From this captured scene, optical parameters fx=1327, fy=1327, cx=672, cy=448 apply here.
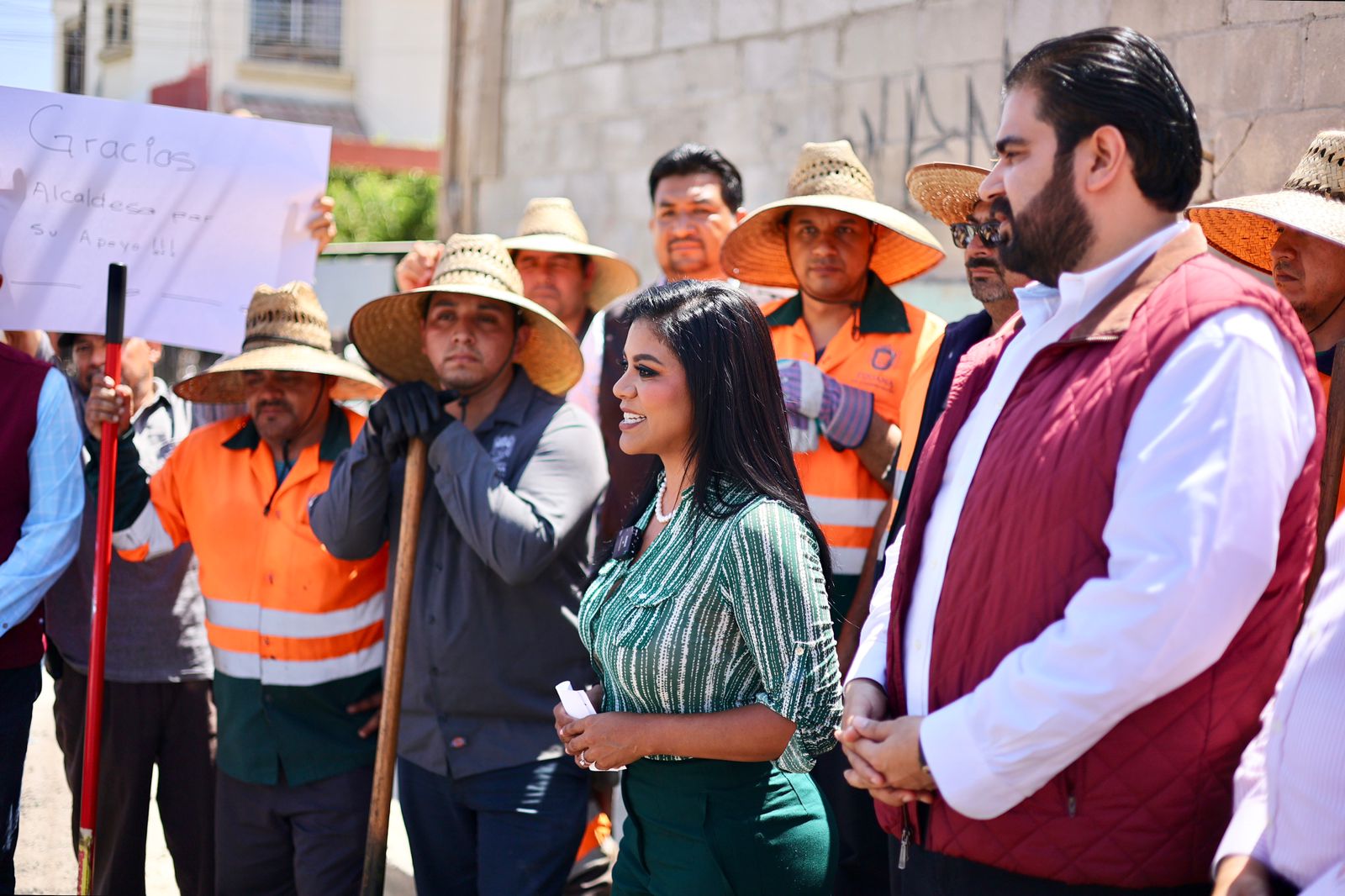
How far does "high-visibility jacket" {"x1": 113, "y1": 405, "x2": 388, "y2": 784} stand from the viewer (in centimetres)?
370

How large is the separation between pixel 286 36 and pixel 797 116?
78.4 ft

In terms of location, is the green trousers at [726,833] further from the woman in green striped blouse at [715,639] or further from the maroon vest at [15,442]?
the maroon vest at [15,442]

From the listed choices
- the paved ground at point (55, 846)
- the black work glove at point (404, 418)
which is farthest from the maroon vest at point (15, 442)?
the paved ground at point (55, 846)

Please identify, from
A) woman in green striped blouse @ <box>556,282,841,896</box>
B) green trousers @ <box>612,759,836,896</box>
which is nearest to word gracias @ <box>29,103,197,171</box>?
woman in green striped blouse @ <box>556,282,841,896</box>

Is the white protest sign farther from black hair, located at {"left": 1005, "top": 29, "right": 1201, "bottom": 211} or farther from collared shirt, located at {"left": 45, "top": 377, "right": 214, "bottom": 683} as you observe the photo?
black hair, located at {"left": 1005, "top": 29, "right": 1201, "bottom": 211}

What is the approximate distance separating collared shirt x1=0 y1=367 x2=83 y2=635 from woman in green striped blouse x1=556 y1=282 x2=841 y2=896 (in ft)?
5.73

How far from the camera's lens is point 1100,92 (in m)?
1.90

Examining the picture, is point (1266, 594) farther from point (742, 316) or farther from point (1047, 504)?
point (742, 316)

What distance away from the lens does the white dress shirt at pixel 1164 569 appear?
168 cm

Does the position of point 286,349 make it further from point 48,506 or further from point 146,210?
point 48,506

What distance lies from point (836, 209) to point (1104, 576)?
2.13 m

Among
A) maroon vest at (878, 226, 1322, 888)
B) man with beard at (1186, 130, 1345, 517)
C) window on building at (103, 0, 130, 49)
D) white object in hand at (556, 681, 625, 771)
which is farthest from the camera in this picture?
window on building at (103, 0, 130, 49)

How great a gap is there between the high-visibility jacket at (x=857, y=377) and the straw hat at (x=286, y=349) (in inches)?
51.5

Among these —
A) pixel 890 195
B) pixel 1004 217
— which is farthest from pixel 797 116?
pixel 1004 217
